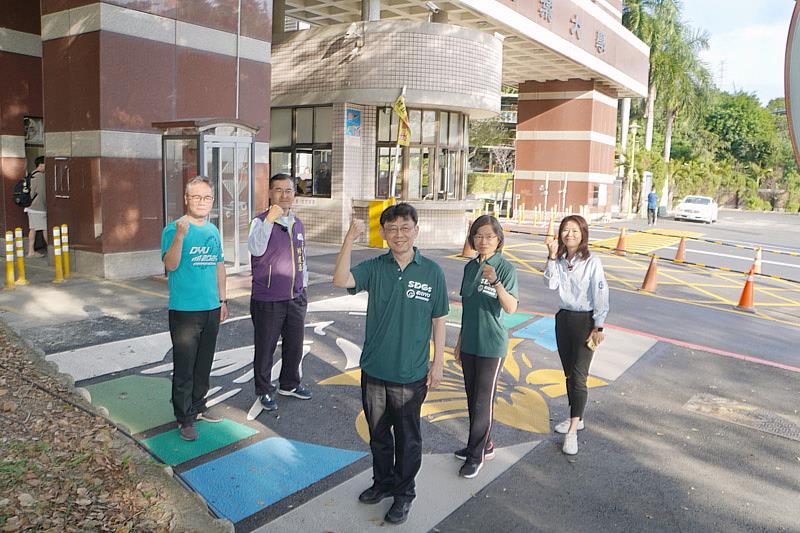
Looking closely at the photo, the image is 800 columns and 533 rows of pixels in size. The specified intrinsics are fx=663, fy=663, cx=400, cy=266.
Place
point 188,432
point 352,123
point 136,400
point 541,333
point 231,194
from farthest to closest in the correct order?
→ point 352,123 → point 231,194 → point 541,333 → point 136,400 → point 188,432

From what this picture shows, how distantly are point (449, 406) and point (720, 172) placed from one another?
54628mm

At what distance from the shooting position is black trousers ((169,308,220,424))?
488 centimetres

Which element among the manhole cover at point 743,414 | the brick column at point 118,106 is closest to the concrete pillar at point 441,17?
the brick column at point 118,106

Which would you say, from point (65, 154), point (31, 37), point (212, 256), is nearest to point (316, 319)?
point (212, 256)

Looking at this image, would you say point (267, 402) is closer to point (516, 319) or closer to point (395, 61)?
point (516, 319)

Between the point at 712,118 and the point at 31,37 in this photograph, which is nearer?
the point at 31,37

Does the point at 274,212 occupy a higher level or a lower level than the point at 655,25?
lower

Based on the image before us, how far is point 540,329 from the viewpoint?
9125 mm

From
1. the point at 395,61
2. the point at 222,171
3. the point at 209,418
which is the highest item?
the point at 395,61

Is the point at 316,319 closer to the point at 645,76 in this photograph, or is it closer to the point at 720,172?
the point at 645,76

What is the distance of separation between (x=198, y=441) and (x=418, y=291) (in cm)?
230

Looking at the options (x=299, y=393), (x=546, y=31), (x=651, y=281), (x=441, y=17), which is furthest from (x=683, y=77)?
(x=299, y=393)

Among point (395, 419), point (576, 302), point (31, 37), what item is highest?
point (31, 37)

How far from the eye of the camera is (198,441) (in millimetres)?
5043
